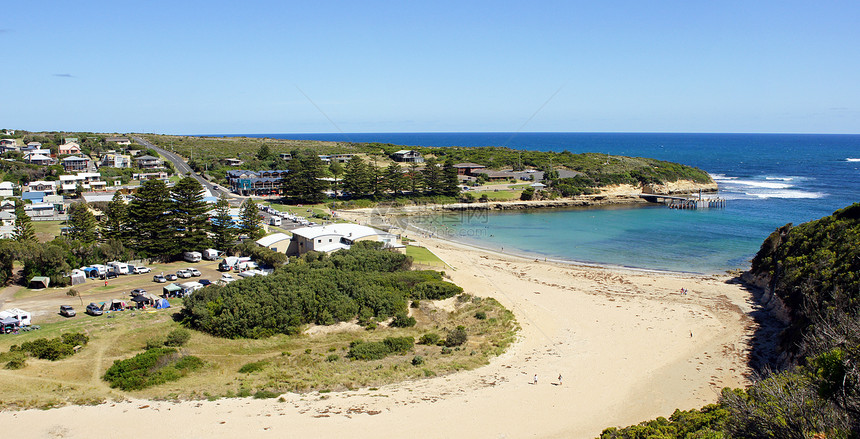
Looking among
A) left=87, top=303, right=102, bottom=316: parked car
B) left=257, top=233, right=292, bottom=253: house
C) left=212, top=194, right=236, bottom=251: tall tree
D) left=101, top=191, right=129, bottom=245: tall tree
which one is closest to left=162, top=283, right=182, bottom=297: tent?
left=87, top=303, right=102, bottom=316: parked car

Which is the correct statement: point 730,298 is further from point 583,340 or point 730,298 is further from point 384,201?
point 384,201

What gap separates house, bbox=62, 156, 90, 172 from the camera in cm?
6326

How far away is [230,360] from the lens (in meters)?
17.8

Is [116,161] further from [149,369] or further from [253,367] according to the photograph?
[253,367]

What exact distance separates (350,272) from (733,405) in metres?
18.1

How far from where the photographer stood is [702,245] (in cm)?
4109

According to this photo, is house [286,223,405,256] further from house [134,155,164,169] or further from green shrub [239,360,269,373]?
house [134,155,164,169]

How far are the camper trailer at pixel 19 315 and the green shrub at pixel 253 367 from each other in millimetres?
9578

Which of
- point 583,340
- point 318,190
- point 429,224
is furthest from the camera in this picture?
point 318,190

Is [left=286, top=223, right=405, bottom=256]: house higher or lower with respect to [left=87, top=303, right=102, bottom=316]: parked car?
higher

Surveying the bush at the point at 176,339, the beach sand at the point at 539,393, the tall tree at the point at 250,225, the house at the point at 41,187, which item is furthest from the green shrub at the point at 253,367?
the house at the point at 41,187

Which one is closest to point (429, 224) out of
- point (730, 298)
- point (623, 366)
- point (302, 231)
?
point (302, 231)

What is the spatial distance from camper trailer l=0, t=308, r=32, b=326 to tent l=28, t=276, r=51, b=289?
209 inches

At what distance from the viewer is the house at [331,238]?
3134 cm
